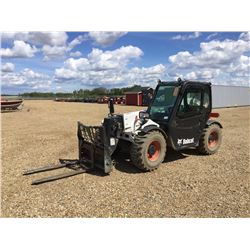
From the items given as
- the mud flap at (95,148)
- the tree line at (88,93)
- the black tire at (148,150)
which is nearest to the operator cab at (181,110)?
the black tire at (148,150)

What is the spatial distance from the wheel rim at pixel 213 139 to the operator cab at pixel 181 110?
67 centimetres

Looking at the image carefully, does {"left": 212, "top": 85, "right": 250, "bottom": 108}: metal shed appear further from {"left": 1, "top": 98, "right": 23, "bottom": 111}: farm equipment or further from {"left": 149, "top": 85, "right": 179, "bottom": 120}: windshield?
{"left": 149, "top": 85, "right": 179, "bottom": 120}: windshield

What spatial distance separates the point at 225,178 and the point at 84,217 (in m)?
3.59

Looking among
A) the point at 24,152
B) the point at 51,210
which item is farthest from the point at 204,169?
the point at 24,152

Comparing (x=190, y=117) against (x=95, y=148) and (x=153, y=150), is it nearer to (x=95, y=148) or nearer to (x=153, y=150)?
(x=153, y=150)

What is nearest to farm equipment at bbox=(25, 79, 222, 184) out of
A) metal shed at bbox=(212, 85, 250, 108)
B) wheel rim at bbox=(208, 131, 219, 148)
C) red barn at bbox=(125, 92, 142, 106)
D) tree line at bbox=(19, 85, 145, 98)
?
wheel rim at bbox=(208, 131, 219, 148)

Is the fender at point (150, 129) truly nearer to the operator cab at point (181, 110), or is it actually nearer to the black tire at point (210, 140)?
the operator cab at point (181, 110)

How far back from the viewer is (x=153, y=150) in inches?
281

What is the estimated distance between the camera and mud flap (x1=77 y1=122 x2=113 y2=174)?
21.5 feet

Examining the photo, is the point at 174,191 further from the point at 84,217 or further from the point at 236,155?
the point at 236,155

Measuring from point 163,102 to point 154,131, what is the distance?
124 centimetres

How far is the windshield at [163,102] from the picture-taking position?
7.64 metres

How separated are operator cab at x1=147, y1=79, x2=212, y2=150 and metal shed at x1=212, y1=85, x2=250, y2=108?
28941 mm

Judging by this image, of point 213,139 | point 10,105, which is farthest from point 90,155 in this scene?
point 10,105
